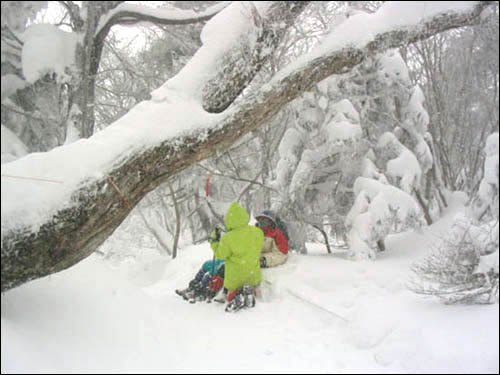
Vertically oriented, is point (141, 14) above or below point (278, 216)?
above

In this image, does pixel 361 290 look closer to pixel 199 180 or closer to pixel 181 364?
pixel 181 364

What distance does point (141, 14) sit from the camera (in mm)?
4211

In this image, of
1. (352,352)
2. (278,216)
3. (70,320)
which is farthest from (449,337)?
(278,216)

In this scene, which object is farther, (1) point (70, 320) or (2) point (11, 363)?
(1) point (70, 320)

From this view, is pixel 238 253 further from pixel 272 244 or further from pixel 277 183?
pixel 277 183

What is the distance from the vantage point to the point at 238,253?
4.79 meters

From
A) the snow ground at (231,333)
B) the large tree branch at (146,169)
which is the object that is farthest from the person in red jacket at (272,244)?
the large tree branch at (146,169)

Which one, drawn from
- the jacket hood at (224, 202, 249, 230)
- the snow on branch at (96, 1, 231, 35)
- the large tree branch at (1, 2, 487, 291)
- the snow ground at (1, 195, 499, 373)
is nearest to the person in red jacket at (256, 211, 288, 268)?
the jacket hood at (224, 202, 249, 230)

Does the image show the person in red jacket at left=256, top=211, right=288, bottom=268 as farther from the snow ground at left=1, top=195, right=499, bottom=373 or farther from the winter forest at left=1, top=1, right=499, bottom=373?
the snow ground at left=1, top=195, right=499, bottom=373

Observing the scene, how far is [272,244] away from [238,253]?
1434mm

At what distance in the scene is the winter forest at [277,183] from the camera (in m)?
2.70

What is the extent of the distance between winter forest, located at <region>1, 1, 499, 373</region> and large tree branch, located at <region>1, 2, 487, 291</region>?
0.05 feet

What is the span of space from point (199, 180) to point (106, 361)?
7.58m

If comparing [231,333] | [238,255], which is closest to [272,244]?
[238,255]
